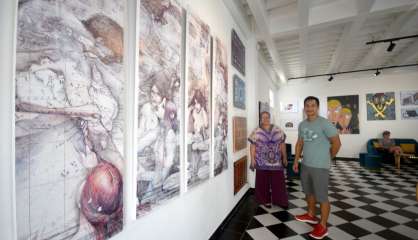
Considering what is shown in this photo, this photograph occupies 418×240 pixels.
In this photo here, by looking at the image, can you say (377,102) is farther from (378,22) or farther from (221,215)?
(221,215)

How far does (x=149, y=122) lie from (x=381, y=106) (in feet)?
32.7

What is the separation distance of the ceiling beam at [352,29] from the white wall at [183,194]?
6.45 ft

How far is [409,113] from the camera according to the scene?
289 inches

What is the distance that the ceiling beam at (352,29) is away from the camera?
3.29 metres

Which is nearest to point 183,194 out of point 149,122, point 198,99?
point 149,122

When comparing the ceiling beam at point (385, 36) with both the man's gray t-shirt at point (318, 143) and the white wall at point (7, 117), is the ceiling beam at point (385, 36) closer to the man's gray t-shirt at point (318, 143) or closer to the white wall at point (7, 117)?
the man's gray t-shirt at point (318, 143)

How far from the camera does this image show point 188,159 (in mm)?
1745

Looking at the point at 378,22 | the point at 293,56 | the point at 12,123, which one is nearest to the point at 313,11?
the point at 378,22

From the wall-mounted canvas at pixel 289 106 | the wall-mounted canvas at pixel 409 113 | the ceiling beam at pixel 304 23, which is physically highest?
the ceiling beam at pixel 304 23

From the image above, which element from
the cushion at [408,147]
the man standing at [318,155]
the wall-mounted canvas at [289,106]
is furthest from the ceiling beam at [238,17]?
the cushion at [408,147]

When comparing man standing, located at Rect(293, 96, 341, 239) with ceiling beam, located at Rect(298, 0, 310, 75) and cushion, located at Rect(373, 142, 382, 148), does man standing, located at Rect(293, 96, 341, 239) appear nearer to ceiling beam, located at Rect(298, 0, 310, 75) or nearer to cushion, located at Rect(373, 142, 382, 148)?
ceiling beam, located at Rect(298, 0, 310, 75)

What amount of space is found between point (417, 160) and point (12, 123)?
9730 millimetres

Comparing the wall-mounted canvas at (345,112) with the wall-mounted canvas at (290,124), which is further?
the wall-mounted canvas at (290,124)

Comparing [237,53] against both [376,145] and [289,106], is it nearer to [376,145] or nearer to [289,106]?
[289,106]
